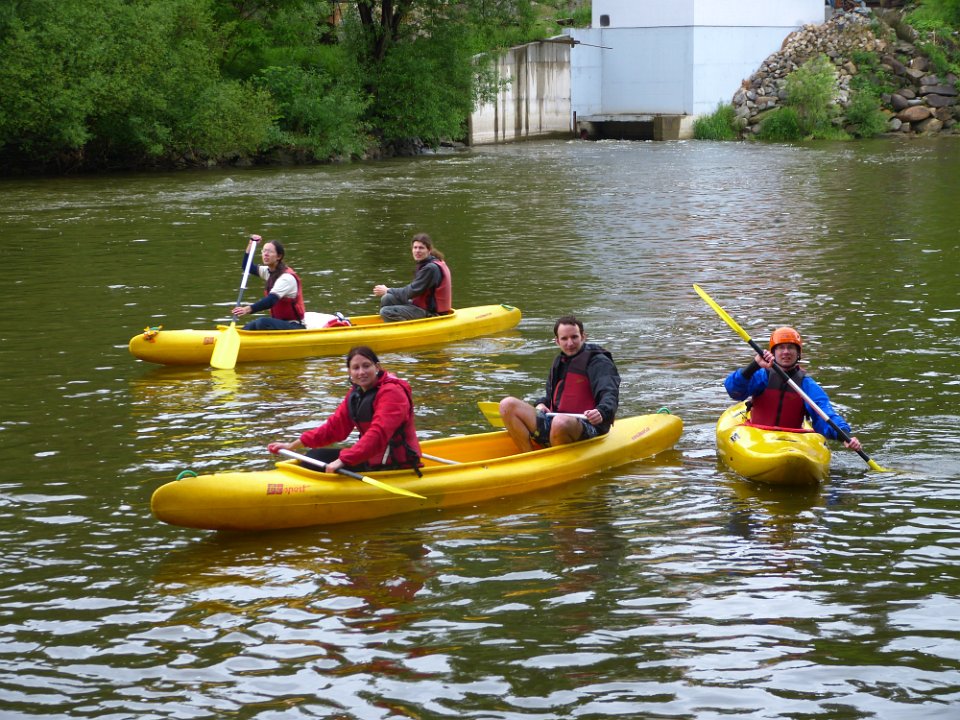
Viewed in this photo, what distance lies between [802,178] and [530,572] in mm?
24718

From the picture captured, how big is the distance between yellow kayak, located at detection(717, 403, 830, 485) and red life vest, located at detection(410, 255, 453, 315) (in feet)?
17.3

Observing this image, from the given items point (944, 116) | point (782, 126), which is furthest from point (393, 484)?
point (944, 116)

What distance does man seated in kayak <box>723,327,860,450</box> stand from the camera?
866 centimetres

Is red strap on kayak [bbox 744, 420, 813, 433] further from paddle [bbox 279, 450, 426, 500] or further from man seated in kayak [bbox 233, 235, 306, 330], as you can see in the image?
man seated in kayak [bbox 233, 235, 306, 330]

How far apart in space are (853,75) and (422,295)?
37110 mm

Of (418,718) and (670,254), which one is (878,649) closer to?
(418,718)

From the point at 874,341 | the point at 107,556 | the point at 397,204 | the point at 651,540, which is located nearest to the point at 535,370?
the point at 874,341

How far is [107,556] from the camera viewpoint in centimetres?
722

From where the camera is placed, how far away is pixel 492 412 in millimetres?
9492

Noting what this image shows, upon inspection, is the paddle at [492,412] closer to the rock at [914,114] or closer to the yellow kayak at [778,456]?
the yellow kayak at [778,456]

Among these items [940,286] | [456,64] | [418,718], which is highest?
[456,64]

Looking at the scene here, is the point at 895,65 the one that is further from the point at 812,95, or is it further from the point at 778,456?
the point at 778,456

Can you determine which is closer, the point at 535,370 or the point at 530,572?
the point at 530,572

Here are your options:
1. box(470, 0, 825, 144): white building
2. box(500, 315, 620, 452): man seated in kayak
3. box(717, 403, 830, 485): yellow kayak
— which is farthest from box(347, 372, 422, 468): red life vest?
box(470, 0, 825, 144): white building
